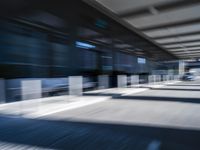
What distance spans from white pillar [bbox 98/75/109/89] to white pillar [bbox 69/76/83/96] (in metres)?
2.64

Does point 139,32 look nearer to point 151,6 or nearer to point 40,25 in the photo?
point 151,6

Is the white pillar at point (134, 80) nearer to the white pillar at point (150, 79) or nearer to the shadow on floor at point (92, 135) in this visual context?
the white pillar at point (150, 79)

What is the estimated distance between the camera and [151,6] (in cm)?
1317

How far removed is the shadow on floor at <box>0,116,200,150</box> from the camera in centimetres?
355

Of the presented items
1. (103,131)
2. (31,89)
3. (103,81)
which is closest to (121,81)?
(103,81)

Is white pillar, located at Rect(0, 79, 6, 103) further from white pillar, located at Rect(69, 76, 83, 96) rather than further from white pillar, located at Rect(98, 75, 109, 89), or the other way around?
white pillar, located at Rect(98, 75, 109, 89)

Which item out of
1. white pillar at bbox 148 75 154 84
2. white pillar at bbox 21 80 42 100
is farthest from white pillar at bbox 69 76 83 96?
white pillar at bbox 148 75 154 84

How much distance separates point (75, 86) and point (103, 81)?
3792 mm

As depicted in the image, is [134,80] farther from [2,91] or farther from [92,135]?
[92,135]

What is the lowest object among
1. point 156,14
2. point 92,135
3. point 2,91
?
point 92,135

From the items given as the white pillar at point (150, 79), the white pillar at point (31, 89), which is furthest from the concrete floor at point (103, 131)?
the white pillar at point (150, 79)

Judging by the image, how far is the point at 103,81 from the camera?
1392 cm

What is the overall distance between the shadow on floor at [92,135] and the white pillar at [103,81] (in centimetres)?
840

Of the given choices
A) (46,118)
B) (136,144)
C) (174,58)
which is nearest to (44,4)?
(46,118)
